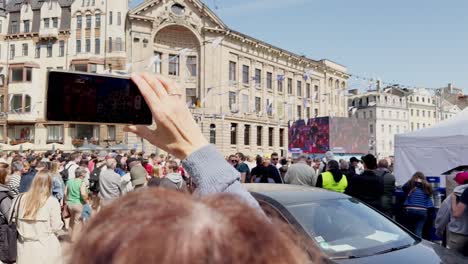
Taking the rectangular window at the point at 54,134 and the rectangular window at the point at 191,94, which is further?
the rectangular window at the point at 191,94

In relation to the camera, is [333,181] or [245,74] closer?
[333,181]

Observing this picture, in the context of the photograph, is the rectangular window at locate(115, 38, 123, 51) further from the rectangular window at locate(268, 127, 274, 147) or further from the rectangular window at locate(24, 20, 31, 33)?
the rectangular window at locate(268, 127, 274, 147)

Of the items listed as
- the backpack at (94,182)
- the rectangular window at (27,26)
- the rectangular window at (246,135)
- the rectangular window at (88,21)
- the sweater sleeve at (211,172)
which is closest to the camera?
the sweater sleeve at (211,172)

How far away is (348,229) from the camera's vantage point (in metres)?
4.81

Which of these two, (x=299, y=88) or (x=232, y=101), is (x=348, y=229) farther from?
(x=299, y=88)

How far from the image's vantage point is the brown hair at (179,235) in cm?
74

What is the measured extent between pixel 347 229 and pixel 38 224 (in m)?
3.84

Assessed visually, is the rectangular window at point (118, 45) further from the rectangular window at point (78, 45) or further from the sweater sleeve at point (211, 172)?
the sweater sleeve at point (211, 172)

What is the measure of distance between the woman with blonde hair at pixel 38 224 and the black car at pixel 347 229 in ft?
8.82

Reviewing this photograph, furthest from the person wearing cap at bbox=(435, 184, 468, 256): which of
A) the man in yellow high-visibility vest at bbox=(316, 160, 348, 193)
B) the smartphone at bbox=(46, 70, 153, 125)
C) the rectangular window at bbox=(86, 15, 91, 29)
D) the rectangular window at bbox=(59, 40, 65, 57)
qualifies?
the rectangular window at bbox=(59, 40, 65, 57)

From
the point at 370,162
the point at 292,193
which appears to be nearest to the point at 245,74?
the point at 370,162

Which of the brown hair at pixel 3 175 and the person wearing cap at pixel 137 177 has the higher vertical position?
the brown hair at pixel 3 175

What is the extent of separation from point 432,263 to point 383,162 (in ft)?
20.9

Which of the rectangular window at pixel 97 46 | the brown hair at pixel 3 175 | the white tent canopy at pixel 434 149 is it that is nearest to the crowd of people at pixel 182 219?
the brown hair at pixel 3 175
